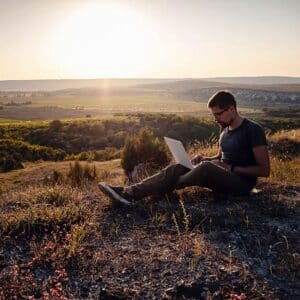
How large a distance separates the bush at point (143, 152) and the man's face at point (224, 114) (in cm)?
607

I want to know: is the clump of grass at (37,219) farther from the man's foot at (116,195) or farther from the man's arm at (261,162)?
the man's arm at (261,162)

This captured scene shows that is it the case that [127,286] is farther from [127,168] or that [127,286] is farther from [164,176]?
[127,168]

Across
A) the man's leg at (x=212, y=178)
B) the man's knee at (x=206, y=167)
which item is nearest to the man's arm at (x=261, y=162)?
the man's leg at (x=212, y=178)

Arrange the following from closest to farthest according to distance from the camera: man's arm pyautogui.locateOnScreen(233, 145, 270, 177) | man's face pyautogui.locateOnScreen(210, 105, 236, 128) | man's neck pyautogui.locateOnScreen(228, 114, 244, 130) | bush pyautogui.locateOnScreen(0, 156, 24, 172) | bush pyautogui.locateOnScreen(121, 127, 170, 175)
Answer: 1. man's arm pyautogui.locateOnScreen(233, 145, 270, 177)
2. man's face pyautogui.locateOnScreen(210, 105, 236, 128)
3. man's neck pyautogui.locateOnScreen(228, 114, 244, 130)
4. bush pyautogui.locateOnScreen(121, 127, 170, 175)
5. bush pyautogui.locateOnScreen(0, 156, 24, 172)

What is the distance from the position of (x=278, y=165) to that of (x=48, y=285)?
18.9 feet

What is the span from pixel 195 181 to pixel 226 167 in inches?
Answer: 18.3

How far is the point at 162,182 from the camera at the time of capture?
571 centimetres

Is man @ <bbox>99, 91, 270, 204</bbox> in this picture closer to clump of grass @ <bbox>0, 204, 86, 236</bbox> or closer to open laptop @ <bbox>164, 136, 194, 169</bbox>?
open laptop @ <bbox>164, 136, 194, 169</bbox>

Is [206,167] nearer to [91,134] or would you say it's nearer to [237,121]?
[237,121]

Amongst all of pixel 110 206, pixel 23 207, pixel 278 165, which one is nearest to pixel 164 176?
pixel 110 206

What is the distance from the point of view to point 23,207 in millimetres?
6109

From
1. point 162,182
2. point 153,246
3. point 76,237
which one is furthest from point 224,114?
point 76,237

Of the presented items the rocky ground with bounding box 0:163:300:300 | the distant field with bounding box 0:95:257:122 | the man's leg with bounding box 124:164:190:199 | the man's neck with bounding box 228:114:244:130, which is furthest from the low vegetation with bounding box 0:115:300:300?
the distant field with bounding box 0:95:257:122

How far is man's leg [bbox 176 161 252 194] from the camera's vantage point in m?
5.51
